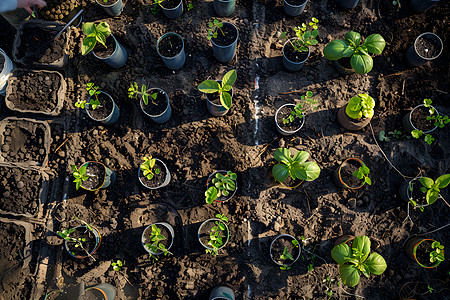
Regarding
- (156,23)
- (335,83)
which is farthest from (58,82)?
(335,83)

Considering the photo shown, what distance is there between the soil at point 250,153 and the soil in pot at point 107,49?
11.2 inches

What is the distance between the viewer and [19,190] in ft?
14.1

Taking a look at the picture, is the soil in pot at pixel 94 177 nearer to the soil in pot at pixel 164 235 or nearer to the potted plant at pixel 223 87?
the soil in pot at pixel 164 235

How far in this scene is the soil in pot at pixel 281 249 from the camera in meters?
3.91

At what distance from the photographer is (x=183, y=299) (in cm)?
395

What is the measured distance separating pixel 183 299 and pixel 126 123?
2.63m

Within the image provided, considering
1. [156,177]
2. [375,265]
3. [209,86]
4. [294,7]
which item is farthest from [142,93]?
[375,265]

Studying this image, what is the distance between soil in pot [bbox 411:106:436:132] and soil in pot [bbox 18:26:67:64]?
17.7ft

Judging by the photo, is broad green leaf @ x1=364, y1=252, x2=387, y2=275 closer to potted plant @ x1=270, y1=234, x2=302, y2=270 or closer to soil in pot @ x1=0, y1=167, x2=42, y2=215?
potted plant @ x1=270, y1=234, x2=302, y2=270

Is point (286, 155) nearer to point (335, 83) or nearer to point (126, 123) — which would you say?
point (335, 83)

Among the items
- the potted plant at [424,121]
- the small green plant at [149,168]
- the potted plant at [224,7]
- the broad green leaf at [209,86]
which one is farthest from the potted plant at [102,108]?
the potted plant at [424,121]

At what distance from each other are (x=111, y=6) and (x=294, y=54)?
9.50 feet

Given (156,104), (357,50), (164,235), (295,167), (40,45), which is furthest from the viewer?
(40,45)

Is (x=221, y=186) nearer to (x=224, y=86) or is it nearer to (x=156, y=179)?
(x=156, y=179)
